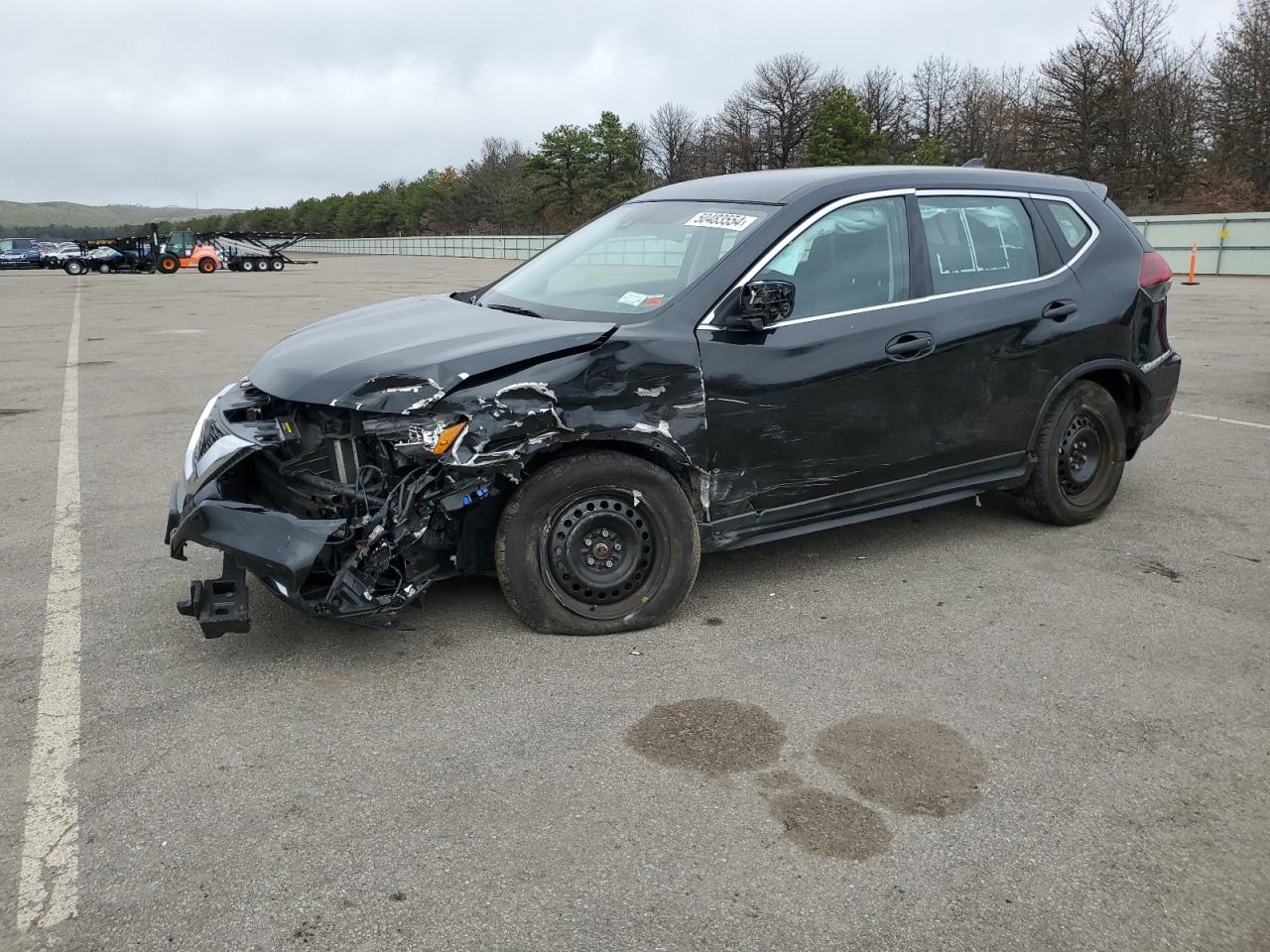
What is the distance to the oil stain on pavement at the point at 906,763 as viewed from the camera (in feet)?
10.00

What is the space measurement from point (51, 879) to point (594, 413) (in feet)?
7.36

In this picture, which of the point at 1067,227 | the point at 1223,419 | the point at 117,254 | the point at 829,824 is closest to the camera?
the point at 829,824

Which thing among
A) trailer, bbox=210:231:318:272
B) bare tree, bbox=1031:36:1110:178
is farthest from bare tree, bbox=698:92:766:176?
trailer, bbox=210:231:318:272

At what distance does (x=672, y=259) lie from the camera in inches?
181

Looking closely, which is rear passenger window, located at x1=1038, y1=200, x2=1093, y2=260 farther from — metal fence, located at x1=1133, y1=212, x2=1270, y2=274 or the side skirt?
metal fence, located at x1=1133, y1=212, x2=1270, y2=274

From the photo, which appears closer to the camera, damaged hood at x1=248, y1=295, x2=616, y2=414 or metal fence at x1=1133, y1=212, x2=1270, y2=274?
damaged hood at x1=248, y1=295, x2=616, y2=414

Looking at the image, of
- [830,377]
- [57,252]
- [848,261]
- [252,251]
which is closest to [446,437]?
[830,377]

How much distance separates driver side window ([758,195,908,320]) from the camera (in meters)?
4.42

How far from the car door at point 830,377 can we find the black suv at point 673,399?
0.03ft

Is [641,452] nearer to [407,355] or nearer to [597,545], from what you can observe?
[597,545]

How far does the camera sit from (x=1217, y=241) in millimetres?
30094

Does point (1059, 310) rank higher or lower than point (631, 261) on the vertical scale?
lower

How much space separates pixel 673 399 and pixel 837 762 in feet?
5.04

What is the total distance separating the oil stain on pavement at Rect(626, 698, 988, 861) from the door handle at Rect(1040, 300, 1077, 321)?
2496mm
